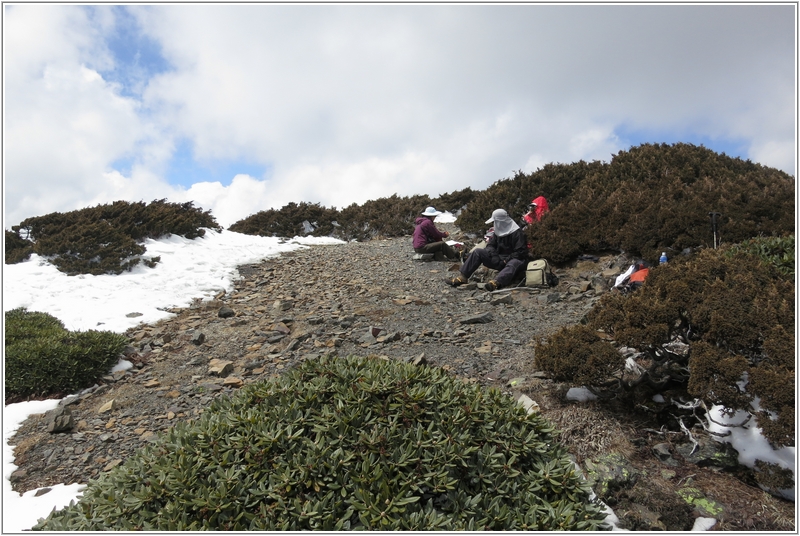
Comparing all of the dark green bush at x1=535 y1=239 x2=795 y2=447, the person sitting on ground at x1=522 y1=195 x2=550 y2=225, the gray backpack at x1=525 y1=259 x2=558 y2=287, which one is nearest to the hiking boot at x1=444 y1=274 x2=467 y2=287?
the gray backpack at x1=525 y1=259 x2=558 y2=287

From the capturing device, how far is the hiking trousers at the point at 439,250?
37.2 ft

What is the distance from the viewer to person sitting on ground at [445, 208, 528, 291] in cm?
920

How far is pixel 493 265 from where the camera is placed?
962 cm

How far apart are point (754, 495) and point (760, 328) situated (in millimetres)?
1225

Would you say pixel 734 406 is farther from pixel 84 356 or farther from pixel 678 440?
pixel 84 356

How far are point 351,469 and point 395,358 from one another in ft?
9.69

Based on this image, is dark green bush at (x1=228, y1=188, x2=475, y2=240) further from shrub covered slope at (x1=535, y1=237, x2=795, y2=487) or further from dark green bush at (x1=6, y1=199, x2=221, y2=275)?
shrub covered slope at (x1=535, y1=237, x2=795, y2=487)

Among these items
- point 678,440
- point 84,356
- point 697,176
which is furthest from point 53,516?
point 697,176

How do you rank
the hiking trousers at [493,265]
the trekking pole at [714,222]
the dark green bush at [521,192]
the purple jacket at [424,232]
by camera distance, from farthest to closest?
the dark green bush at [521,192] → the purple jacket at [424,232] → the hiking trousers at [493,265] → the trekking pole at [714,222]

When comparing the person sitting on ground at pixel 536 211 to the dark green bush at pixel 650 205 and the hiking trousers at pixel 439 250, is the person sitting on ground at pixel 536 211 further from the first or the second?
the hiking trousers at pixel 439 250

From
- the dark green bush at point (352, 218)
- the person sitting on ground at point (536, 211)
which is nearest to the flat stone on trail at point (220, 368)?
the person sitting on ground at point (536, 211)

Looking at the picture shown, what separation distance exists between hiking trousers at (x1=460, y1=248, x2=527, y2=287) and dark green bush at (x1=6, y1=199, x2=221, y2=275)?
7147mm

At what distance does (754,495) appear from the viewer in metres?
3.26

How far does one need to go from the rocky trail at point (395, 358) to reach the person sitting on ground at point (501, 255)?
0.43m
